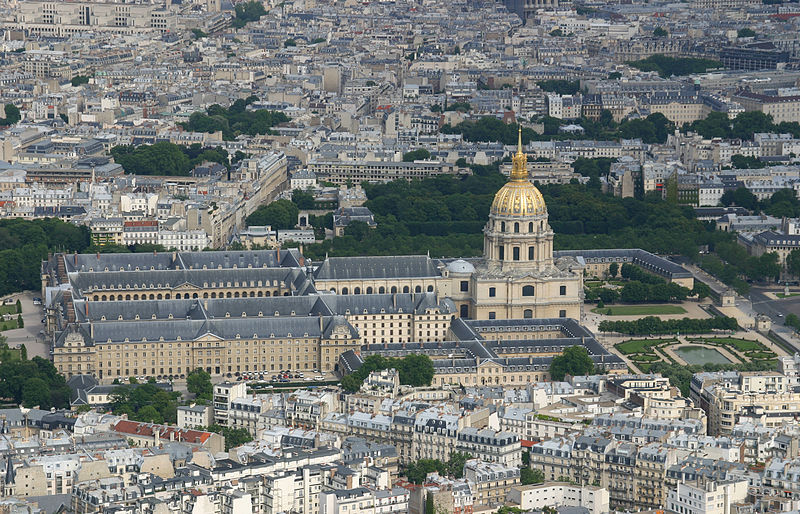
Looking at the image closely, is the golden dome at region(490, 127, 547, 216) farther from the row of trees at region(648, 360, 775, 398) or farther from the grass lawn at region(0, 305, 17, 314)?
the grass lawn at region(0, 305, 17, 314)

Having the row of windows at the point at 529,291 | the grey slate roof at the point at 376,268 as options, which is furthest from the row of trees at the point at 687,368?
the grey slate roof at the point at 376,268

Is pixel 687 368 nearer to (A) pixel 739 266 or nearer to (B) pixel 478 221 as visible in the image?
(A) pixel 739 266

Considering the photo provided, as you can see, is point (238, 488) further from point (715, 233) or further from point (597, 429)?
point (715, 233)

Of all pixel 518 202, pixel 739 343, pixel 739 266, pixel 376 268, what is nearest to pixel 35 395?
pixel 376 268

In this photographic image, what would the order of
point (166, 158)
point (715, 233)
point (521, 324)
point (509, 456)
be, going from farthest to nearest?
point (166, 158)
point (715, 233)
point (521, 324)
point (509, 456)

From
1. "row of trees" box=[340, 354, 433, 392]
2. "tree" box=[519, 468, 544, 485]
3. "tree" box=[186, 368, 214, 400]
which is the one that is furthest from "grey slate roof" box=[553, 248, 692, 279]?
"tree" box=[519, 468, 544, 485]

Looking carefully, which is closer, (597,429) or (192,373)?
(597,429)

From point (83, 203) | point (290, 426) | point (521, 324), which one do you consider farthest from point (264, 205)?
point (290, 426)
